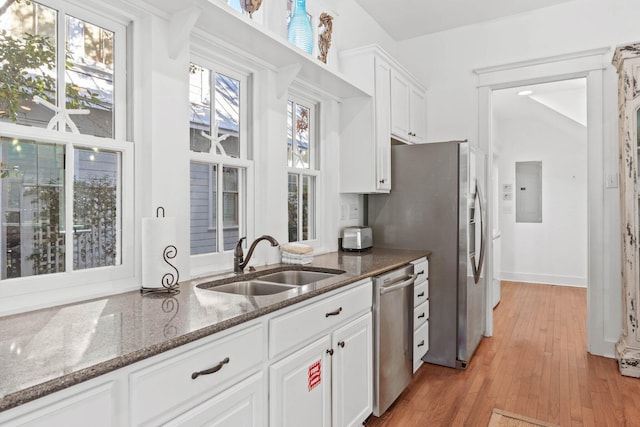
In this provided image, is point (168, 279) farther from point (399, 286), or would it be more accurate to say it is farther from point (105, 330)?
point (399, 286)

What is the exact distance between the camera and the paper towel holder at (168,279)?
164cm

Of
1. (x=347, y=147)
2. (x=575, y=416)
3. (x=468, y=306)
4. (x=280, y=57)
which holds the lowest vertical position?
(x=575, y=416)

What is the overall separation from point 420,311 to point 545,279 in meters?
4.36

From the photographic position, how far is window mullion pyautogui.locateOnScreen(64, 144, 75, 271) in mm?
1514

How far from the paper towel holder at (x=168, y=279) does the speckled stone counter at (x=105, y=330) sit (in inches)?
1.6

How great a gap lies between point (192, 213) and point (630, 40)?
3666 mm

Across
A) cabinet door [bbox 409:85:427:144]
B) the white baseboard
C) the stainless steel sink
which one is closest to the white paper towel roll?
the stainless steel sink

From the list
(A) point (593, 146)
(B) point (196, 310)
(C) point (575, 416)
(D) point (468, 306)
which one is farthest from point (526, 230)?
(B) point (196, 310)

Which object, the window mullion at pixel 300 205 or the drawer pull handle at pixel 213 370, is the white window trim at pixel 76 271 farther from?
the window mullion at pixel 300 205

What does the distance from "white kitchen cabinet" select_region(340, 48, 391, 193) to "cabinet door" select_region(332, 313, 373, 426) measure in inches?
48.6

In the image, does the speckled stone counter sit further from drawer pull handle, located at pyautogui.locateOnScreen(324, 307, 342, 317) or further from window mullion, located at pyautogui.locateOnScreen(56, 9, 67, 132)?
window mullion, located at pyautogui.locateOnScreen(56, 9, 67, 132)

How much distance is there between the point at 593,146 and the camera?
3.29 metres

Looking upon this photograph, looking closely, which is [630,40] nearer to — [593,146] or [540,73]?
[540,73]

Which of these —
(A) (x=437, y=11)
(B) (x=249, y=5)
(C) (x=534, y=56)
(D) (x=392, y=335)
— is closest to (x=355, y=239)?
(D) (x=392, y=335)
